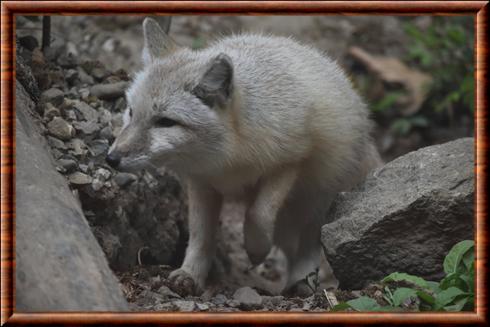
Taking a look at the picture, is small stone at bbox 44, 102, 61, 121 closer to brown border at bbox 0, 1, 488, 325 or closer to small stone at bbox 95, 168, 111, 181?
small stone at bbox 95, 168, 111, 181

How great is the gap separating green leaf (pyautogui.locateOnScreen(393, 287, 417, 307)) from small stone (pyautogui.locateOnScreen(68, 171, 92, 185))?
2.89 metres

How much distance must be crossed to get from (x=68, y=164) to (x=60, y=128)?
1.24 ft

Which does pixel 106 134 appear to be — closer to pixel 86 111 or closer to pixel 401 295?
pixel 86 111

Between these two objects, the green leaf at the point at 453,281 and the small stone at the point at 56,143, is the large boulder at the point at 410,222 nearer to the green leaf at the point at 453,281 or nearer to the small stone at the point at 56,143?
the green leaf at the point at 453,281

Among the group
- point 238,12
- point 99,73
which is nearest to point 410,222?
point 238,12

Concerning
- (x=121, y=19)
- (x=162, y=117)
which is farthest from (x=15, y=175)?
(x=121, y=19)

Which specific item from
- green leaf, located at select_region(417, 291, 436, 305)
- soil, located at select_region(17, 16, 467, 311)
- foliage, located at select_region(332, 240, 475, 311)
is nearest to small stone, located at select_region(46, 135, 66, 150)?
soil, located at select_region(17, 16, 467, 311)

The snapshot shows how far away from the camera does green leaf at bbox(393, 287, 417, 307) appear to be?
489 centimetres

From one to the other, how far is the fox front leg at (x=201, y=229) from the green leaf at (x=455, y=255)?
251 centimetres

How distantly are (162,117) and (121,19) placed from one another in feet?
19.5

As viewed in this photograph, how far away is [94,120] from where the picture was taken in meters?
6.79

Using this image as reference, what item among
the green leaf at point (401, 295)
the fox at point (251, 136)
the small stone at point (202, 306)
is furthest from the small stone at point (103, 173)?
the green leaf at point (401, 295)

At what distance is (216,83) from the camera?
5.66 metres

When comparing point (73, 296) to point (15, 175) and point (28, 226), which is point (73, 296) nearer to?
point (28, 226)
